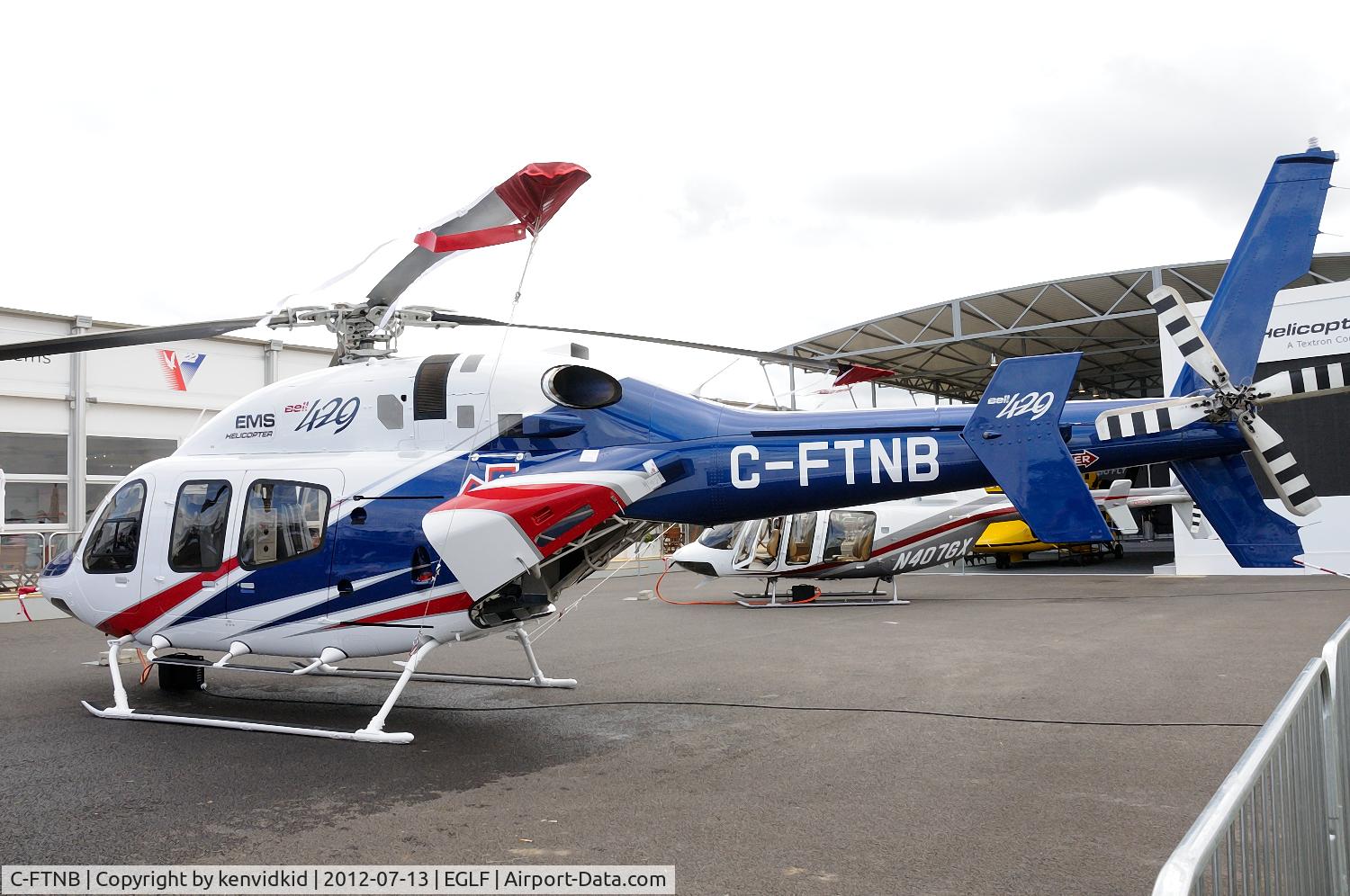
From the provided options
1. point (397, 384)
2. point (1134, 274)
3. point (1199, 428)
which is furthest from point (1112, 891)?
point (1134, 274)

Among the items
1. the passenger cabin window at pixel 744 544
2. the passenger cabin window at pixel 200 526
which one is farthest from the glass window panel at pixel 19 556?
the passenger cabin window at pixel 744 544

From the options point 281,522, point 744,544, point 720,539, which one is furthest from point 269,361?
point 281,522

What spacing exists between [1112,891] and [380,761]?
478 centimetres

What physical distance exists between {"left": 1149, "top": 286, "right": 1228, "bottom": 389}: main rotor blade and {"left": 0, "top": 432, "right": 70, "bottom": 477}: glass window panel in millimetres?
22684

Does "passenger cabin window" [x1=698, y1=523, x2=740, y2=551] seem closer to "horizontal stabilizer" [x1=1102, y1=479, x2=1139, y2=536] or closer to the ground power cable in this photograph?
"horizontal stabilizer" [x1=1102, y1=479, x2=1139, y2=536]

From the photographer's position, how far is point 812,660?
10883 mm

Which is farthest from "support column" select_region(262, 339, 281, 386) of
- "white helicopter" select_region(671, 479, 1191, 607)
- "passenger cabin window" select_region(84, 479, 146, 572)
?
"passenger cabin window" select_region(84, 479, 146, 572)

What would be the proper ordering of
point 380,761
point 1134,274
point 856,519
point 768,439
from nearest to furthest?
point 380,761 < point 768,439 < point 856,519 < point 1134,274

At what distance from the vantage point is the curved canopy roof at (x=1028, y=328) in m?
23.5

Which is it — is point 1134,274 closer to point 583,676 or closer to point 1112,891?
point 583,676

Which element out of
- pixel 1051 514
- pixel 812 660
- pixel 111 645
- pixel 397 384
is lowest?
pixel 812 660

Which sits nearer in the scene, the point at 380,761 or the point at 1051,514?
the point at 1051,514

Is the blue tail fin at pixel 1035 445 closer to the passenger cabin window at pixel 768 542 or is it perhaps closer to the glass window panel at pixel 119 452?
the passenger cabin window at pixel 768 542

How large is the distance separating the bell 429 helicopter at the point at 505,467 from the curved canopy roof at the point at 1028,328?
17.9 metres
